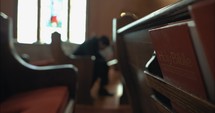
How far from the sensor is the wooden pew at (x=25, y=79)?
58.1 inches

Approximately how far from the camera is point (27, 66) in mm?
1705

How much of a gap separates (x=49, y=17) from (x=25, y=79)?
3.03 metres

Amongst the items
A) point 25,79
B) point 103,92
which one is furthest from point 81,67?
point 25,79

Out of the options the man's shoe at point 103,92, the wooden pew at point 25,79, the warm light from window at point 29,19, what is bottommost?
the man's shoe at point 103,92

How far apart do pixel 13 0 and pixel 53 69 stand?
2087 mm

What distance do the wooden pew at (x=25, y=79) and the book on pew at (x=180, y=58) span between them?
0.87 metres

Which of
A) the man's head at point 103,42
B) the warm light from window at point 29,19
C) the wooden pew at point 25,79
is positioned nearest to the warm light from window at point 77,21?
the man's head at point 103,42

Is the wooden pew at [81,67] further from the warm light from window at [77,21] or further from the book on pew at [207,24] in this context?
the book on pew at [207,24]

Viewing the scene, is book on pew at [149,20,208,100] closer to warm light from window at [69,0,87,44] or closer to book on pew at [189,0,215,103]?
book on pew at [189,0,215,103]

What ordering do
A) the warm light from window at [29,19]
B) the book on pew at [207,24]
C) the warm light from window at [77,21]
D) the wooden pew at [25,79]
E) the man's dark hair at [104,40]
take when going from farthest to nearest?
the man's dark hair at [104,40] → the warm light from window at [77,21] → the warm light from window at [29,19] → the wooden pew at [25,79] → the book on pew at [207,24]

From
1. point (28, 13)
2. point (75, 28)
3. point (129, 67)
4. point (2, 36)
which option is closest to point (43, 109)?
point (129, 67)

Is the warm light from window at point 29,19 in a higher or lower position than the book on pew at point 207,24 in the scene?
higher

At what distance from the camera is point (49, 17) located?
4.64 metres

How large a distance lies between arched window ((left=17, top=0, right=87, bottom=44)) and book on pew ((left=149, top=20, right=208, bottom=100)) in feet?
12.2
